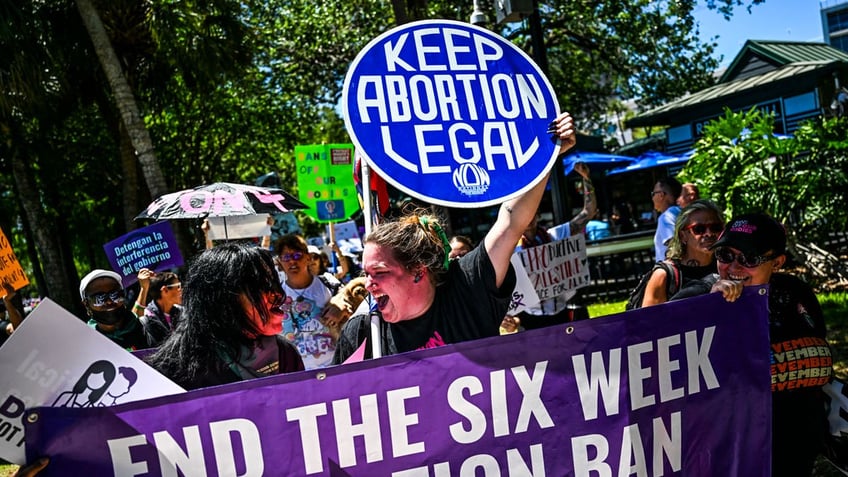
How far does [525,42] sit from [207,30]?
8.06m

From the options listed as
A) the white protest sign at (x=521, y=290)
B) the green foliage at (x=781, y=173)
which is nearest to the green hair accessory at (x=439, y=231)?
the white protest sign at (x=521, y=290)

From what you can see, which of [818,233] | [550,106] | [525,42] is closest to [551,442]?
[550,106]

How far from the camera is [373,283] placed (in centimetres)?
252

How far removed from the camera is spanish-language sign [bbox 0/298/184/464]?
1897 millimetres

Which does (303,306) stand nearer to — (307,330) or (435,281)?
(307,330)

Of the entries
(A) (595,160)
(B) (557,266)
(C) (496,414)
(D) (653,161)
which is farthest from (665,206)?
(D) (653,161)

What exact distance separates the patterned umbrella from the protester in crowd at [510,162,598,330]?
7.02ft

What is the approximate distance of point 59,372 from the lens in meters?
1.97

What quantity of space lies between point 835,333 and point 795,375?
5.38m

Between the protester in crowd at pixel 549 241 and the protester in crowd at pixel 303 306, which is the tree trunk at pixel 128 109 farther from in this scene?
the protester in crowd at pixel 549 241

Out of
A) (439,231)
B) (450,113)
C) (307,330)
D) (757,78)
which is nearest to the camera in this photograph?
(450,113)

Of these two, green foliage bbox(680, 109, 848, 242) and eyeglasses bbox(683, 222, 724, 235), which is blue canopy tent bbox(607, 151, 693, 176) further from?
eyeglasses bbox(683, 222, 724, 235)

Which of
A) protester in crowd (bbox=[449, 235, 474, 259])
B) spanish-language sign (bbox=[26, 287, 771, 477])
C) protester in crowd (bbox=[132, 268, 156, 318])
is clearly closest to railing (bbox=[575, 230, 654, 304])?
protester in crowd (bbox=[449, 235, 474, 259])

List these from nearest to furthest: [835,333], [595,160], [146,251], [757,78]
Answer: [146,251], [835,333], [595,160], [757,78]
